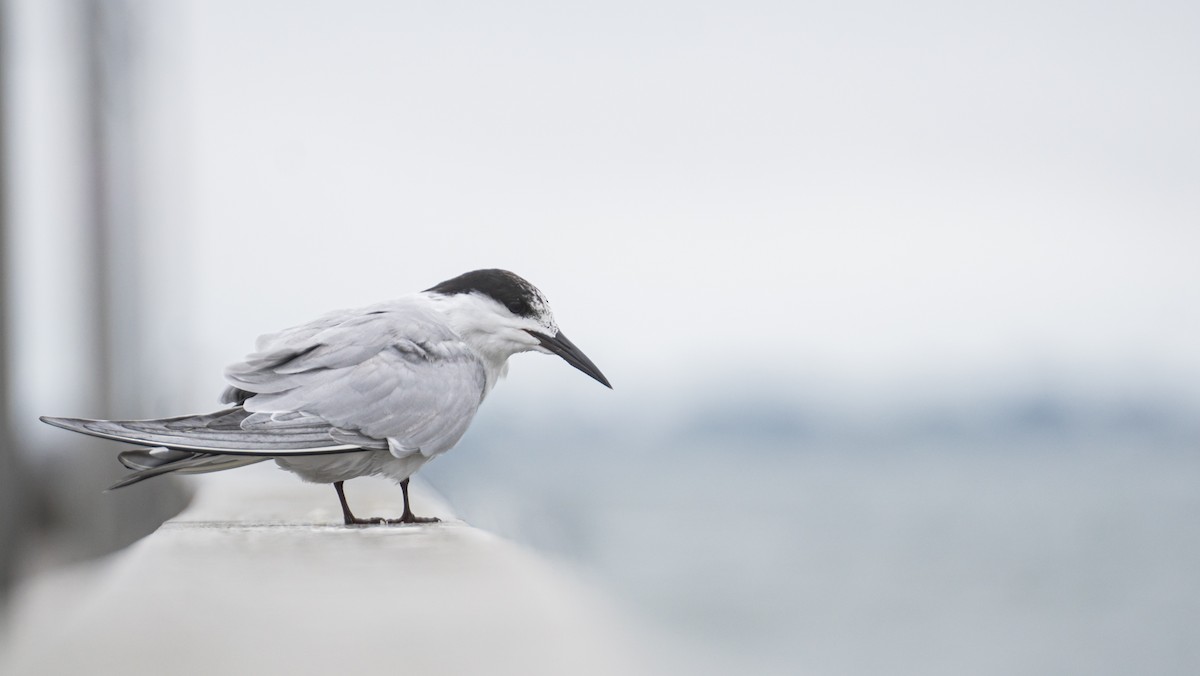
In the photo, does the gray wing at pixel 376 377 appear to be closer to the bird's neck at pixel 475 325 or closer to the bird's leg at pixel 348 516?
the bird's neck at pixel 475 325

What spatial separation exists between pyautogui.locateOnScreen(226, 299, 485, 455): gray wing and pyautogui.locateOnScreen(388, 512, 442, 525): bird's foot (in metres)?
0.32

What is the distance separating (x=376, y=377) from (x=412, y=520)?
0.43 metres

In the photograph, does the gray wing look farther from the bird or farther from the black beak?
the black beak

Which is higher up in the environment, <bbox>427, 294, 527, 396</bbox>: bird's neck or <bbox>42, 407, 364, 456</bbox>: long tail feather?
<bbox>427, 294, 527, 396</bbox>: bird's neck

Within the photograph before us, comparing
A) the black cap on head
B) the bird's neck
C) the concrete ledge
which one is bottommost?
the concrete ledge

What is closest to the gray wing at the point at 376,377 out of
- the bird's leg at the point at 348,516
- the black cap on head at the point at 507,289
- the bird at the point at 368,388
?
the bird at the point at 368,388

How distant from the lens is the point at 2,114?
2732 mm

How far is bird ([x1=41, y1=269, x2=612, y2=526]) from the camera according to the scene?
6.48ft

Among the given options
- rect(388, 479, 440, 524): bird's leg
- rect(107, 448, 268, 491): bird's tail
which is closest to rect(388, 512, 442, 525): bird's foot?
rect(388, 479, 440, 524): bird's leg

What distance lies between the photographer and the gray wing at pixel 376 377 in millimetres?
2182

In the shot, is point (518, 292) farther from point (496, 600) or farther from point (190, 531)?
point (190, 531)

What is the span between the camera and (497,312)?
248cm

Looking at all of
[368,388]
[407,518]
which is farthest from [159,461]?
[407,518]

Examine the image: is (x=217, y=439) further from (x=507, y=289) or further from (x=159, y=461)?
(x=507, y=289)
